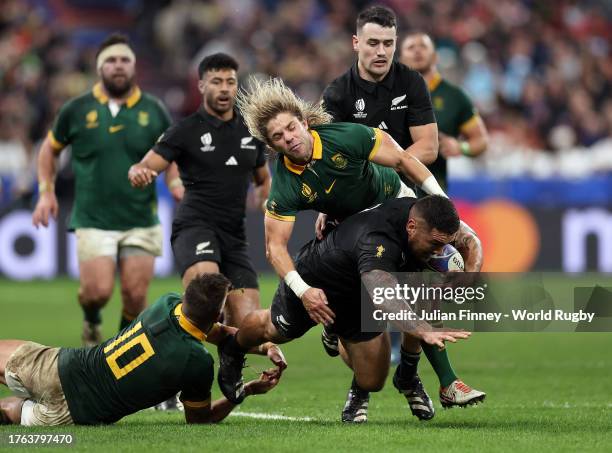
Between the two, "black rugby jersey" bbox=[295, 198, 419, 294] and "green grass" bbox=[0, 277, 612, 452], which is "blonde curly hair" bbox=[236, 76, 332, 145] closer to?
"black rugby jersey" bbox=[295, 198, 419, 294]

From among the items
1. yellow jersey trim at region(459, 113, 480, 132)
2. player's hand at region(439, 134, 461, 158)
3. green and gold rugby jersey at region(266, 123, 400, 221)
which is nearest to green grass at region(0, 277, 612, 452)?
green and gold rugby jersey at region(266, 123, 400, 221)

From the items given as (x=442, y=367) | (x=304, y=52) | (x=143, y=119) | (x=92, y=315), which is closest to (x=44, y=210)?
(x=92, y=315)

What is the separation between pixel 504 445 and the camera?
7.42 m

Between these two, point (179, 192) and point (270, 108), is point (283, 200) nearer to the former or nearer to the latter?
point (270, 108)

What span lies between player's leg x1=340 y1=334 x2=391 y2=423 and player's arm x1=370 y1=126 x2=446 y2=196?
108cm

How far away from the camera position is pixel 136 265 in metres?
11.1

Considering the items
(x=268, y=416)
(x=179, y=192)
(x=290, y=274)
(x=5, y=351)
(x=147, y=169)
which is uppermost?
Result: (x=147, y=169)

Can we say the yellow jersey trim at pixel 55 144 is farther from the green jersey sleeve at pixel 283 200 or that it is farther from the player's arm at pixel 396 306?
the player's arm at pixel 396 306

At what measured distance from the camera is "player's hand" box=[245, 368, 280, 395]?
28.0ft

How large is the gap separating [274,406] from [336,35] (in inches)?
602

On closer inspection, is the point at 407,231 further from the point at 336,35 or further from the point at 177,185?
the point at 336,35

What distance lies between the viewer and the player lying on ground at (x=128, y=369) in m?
8.05

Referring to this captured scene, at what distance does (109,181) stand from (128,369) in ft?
11.6

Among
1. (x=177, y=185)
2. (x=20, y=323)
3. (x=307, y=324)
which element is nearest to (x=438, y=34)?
(x=20, y=323)
